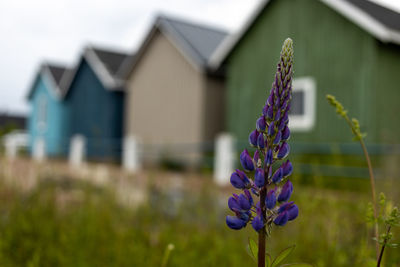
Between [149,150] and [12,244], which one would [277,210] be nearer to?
[12,244]

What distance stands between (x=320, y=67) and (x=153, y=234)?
944 centimetres

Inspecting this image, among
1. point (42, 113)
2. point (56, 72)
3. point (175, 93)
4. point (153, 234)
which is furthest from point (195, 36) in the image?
point (153, 234)

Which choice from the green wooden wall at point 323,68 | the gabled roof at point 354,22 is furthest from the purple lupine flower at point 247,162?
the green wooden wall at point 323,68

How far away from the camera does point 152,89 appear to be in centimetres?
1872

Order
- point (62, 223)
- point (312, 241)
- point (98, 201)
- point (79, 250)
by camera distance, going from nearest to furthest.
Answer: point (79, 250)
point (312, 241)
point (62, 223)
point (98, 201)

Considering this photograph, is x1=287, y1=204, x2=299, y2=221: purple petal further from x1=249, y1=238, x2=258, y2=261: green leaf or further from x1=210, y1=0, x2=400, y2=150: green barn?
x1=210, y1=0, x2=400, y2=150: green barn

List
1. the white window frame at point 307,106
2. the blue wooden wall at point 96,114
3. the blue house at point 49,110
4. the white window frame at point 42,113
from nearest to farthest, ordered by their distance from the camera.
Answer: the white window frame at point 307,106 < the blue wooden wall at point 96,114 < the blue house at point 49,110 < the white window frame at point 42,113

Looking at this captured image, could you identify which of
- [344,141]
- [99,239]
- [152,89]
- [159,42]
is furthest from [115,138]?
[99,239]

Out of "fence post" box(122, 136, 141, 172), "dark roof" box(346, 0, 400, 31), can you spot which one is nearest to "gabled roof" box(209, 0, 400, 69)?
"fence post" box(122, 136, 141, 172)

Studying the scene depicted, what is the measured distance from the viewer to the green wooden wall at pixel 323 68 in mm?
11453

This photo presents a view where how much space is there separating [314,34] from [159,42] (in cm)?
769

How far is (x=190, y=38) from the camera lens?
17.6 m

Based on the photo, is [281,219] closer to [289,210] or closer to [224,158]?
[289,210]

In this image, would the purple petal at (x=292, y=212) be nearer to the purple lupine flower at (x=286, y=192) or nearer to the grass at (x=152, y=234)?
the purple lupine flower at (x=286, y=192)
